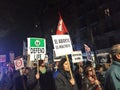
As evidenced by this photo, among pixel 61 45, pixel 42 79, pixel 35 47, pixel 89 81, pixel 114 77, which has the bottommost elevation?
pixel 114 77

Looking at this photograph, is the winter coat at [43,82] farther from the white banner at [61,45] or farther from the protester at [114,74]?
the protester at [114,74]

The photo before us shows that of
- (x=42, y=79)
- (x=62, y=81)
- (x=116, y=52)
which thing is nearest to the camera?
(x=116, y=52)

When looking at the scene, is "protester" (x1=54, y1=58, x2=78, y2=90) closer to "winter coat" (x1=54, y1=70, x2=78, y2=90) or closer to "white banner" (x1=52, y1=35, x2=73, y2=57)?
"winter coat" (x1=54, y1=70, x2=78, y2=90)

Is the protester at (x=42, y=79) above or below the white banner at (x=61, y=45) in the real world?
below

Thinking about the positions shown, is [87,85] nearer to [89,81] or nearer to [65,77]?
[89,81]

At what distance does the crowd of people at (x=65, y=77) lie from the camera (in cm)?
512

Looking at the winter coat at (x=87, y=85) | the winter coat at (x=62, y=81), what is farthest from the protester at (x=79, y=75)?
the winter coat at (x=62, y=81)

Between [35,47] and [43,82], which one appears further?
[35,47]

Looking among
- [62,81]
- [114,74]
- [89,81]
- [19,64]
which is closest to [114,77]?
[114,74]

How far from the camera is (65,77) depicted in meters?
7.48

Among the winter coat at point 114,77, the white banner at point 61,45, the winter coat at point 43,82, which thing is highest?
the white banner at point 61,45

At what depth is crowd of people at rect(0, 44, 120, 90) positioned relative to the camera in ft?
16.8

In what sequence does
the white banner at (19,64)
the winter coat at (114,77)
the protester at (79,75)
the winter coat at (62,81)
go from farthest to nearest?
the white banner at (19,64), the protester at (79,75), the winter coat at (62,81), the winter coat at (114,77)

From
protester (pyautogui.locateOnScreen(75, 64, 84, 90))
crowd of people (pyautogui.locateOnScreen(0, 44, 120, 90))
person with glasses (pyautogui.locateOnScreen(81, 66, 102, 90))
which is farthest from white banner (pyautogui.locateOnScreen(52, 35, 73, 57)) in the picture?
protester (pyautogui.locateOnScreen(75, 64, 84, 90))
